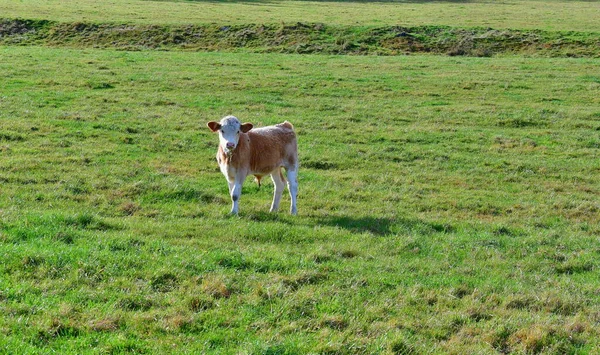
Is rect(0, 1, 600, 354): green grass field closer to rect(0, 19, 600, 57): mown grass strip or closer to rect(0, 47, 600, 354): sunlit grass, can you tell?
rect(0, 47, 600, 354): sunlit grass

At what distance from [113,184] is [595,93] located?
2318 cm

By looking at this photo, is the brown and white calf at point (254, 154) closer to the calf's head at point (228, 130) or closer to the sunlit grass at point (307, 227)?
the calf's head at point (228, 130)

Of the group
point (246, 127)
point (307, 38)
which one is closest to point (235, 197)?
point (246, 127)

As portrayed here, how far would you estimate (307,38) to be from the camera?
160ft

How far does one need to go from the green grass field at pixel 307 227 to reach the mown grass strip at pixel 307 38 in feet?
59.9

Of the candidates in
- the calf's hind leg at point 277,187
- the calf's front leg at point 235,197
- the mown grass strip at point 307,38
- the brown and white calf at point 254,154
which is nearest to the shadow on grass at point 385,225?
the brown and white calf at point 254,154

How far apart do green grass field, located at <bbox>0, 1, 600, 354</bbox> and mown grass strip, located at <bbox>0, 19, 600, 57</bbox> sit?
18.3 m

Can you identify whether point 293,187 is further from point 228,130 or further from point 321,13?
point 321,13

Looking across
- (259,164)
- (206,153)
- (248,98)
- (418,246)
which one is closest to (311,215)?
(259,164)

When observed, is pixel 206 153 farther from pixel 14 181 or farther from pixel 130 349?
pixel 130 349

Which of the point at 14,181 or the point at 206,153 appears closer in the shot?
the point at 14,181

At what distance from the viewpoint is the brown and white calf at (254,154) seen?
40.5ft

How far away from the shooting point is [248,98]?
2680 centimetres

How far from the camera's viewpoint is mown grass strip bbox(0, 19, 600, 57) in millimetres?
46250
